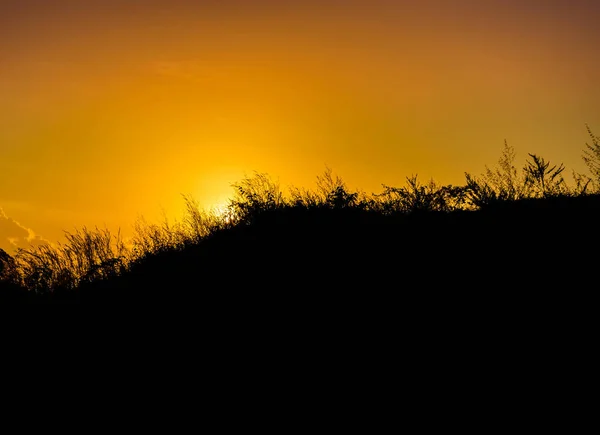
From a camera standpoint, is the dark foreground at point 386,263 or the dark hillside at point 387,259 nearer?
the dark foreground at point 386,263

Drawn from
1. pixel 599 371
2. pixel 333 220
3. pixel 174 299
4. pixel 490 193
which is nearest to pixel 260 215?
pixel 333 220

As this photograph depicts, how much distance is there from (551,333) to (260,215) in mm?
6735

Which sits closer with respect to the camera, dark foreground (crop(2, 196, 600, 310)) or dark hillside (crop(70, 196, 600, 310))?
dark foreground (crop(2, 196, 600, 310))

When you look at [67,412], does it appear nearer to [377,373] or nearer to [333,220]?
[377,373]

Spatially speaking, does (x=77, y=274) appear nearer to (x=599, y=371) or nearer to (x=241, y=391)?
(x=241, y=391)

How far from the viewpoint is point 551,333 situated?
5258 mm

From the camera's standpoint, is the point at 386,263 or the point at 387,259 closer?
the point at 386,263

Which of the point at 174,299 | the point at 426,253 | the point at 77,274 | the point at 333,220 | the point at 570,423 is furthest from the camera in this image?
the point at 77,274

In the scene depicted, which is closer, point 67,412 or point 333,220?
point 67,412

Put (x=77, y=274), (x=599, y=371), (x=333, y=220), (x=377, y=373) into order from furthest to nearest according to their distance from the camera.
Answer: (x=77, y=274), (x=333, y=220), (x=377, y=373), (x=599, y=371)

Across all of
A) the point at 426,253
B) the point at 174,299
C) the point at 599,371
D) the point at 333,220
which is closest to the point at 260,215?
the point at 333,220

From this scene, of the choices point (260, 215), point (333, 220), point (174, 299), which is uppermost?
point (260, 215)

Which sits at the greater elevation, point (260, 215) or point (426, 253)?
point (260, 215)

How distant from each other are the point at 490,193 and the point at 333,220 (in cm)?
397
